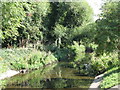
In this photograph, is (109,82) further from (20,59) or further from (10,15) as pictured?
(20,59)

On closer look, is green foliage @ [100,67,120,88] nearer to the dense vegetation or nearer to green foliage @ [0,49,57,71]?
the dense vegetation

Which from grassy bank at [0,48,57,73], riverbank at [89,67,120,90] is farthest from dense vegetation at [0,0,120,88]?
riverbank at [89,67,120,90]

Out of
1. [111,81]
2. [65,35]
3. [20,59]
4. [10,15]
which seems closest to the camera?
[10,15]

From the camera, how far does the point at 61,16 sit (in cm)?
3212

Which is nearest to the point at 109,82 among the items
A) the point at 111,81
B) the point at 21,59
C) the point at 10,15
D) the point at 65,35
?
the point at 111,81

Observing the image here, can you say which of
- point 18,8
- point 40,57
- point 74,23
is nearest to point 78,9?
point 74,23

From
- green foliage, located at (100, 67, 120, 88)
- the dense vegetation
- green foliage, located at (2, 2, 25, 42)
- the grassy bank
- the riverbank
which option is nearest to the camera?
green foliage, located at (2, 2, 25, 42)

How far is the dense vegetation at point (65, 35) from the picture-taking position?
35.4ft

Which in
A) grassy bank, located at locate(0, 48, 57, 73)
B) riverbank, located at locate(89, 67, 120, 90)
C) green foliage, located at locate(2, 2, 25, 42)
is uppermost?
green foliage, located at locate(2, 2, 25, 42)

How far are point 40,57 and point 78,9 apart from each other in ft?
47.0

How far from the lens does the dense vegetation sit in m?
10.8

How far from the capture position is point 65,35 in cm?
3125

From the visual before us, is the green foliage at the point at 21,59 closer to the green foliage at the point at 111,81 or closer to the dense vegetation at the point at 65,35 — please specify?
the dense vegetation at the point at 65,35

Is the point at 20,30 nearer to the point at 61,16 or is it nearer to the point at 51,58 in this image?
the point at 51,58
